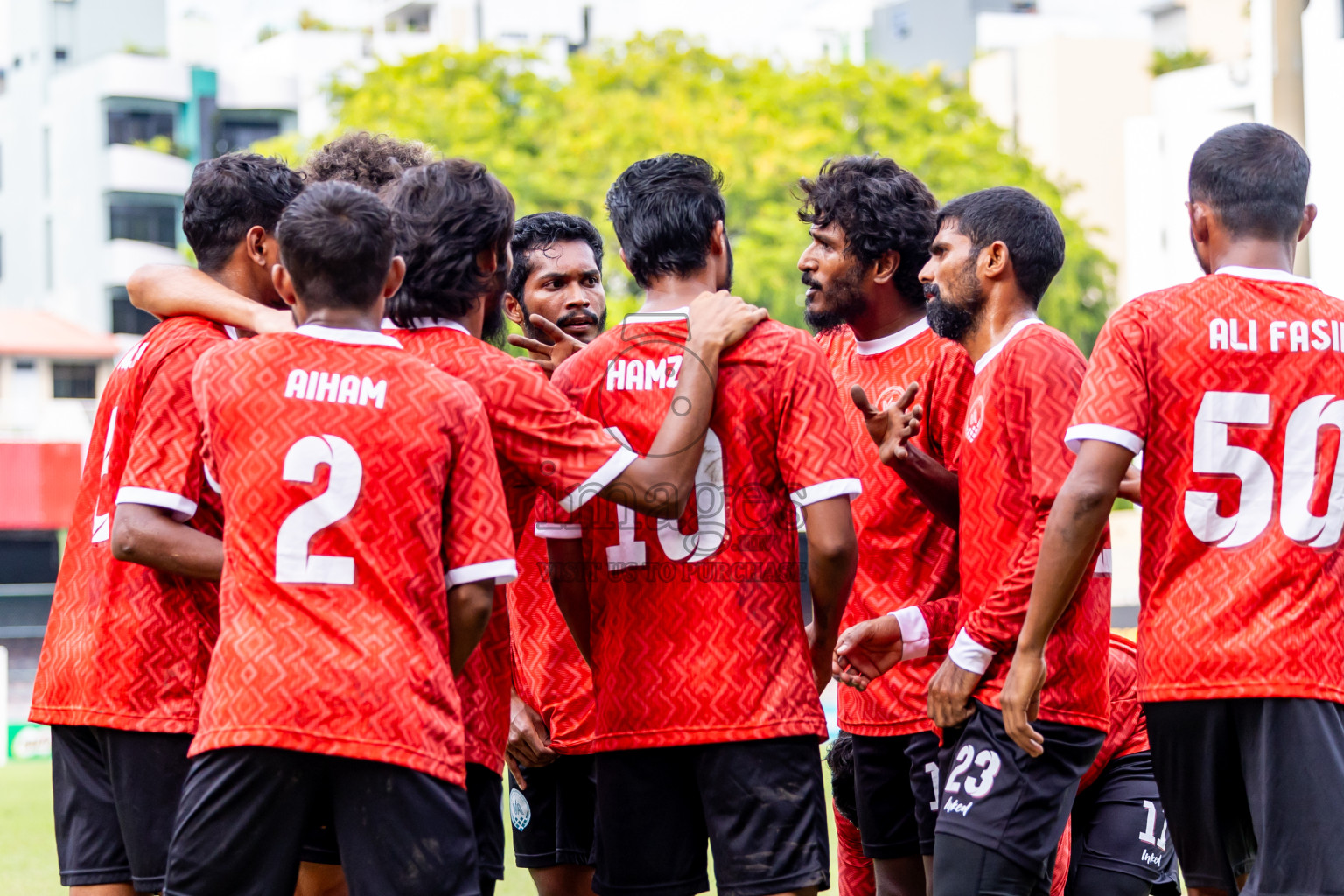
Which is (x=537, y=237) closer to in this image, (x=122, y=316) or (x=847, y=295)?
(x=847, y=295)

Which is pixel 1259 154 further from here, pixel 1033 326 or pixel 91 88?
pixel 91 88

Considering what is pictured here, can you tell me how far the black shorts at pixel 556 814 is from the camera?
16.8 feet

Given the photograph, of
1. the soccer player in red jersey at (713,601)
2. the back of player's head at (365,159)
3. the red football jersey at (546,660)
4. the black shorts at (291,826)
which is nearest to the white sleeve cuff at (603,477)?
the soccer player in red jersey at (713,601)

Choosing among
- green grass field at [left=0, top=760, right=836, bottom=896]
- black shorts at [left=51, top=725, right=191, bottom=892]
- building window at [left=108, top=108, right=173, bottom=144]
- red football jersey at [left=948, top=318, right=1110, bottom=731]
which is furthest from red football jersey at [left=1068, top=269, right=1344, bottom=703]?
building window at [left=108, top=108, right=173, bottom=144]

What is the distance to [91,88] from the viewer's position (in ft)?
146

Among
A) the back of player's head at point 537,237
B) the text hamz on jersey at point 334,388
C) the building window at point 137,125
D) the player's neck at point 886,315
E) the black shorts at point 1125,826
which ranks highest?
the building window at point 137,125

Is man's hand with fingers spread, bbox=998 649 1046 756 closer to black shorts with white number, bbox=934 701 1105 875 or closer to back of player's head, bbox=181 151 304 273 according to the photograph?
black shorts with white number, bbox=934 701 1105 875

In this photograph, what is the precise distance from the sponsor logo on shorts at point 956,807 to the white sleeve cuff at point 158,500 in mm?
2212

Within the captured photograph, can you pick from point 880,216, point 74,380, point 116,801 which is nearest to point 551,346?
point 880,216

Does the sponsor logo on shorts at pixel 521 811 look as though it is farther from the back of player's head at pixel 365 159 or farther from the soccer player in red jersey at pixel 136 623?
the back of player's head at pixel 365 159

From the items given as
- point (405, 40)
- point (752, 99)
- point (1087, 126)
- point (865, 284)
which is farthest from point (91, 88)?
point (865, 284)

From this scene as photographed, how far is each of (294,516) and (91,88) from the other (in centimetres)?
4540

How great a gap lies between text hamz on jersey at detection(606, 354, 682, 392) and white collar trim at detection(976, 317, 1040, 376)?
0.97 meters

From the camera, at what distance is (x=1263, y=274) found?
158 inches
